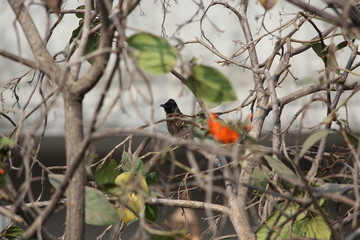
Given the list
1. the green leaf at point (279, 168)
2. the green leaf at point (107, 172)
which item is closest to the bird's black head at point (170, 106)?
the green leaf at point (107, 172)

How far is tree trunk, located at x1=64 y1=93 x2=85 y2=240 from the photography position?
872mm

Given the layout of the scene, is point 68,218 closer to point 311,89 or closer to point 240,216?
point 240,216

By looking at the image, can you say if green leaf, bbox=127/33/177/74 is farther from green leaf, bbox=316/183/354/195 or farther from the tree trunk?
green leaf, bbox=316/183/354/195

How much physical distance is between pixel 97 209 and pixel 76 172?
143 mm

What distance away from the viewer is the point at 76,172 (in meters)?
0.89

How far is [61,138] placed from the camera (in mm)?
2732

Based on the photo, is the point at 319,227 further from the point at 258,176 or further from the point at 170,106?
the point at 170,106

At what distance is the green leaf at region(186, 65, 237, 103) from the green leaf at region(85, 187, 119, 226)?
0.25m

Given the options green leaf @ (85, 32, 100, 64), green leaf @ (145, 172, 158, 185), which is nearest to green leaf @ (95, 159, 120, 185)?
green leaf @ (145, 172, 158, 185)

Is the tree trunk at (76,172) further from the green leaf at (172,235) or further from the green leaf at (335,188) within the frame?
the green leaf at (335,188)

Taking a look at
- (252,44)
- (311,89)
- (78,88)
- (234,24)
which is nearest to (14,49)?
(234,24)

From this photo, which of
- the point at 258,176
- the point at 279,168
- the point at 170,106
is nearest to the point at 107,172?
the point at 258,176

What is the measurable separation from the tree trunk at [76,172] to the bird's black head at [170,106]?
2.30 meters

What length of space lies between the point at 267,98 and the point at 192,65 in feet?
2.18
